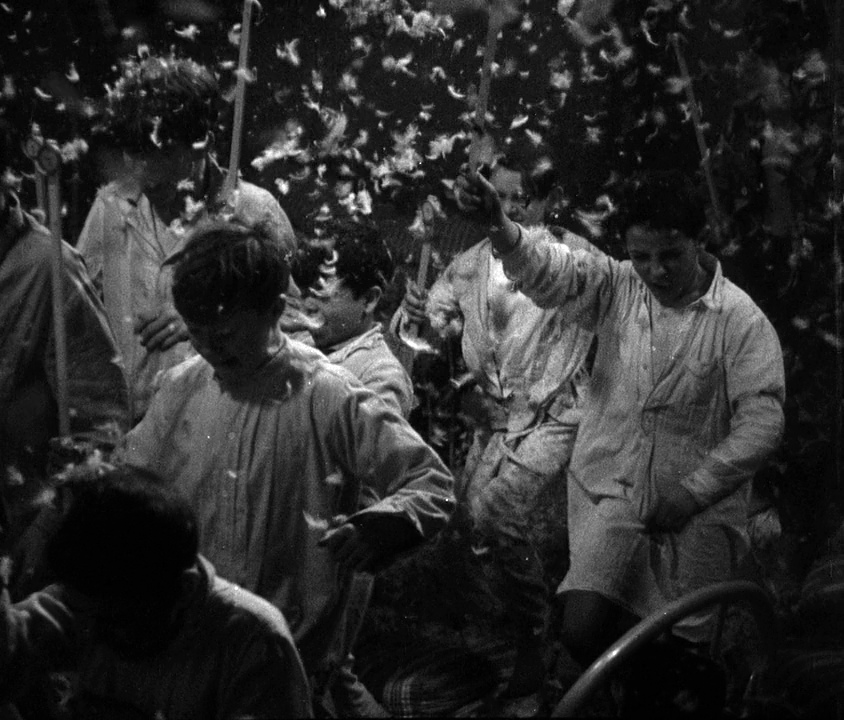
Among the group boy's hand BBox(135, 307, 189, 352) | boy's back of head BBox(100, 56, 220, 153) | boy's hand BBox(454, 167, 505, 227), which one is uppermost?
boy's back of head BBox(100, 56, 220, 153)

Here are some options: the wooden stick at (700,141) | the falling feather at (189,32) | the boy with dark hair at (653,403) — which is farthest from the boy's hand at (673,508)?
the falling feather at (189,32)

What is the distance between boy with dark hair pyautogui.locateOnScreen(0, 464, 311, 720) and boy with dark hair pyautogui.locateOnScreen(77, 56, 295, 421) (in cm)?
21

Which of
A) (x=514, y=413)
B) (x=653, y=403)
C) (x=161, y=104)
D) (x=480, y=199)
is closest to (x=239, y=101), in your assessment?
(x=161, y=104)

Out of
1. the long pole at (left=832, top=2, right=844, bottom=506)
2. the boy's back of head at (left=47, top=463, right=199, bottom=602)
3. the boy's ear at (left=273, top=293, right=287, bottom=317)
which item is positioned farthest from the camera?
the long pole at (left=832, top=2, right=844, bottom=506)

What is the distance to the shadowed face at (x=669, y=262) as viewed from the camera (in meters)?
1.85

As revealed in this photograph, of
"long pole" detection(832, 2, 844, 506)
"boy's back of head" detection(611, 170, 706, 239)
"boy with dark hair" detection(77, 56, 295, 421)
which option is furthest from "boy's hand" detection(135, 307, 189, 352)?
"long pole" detection(832, 2, 844, 506)

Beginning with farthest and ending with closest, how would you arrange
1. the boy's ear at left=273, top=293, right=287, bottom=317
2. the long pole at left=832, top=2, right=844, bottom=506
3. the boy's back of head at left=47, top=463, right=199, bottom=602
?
the long pole at left=832, top=2, right=844, bottom=506, the boy's ear at left=273, top=293, right=287, bottom=317, the boy's back of head at left=47, top=463, right=199, bottom=602

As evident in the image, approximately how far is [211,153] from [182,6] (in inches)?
8.5

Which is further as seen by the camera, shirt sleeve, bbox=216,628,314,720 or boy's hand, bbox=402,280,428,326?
boy's hand, bbox=402,280,428,326

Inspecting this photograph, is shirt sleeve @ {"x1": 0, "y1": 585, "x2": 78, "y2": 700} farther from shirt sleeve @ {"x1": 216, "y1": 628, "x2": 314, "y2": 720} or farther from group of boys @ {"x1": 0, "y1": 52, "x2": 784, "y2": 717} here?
shirt sleeve @ {"x1": 216, "y1": 628, "x2": 314, "y2": 720}

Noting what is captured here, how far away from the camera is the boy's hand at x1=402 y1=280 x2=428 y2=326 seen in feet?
6.15

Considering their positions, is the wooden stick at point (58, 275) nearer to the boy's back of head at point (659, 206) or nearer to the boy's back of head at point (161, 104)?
the boy's back of head at point (161, 104)

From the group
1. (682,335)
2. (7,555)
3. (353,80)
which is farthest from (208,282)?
(682,335)

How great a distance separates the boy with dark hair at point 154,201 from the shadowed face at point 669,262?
0.51 meters
